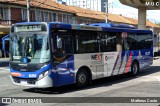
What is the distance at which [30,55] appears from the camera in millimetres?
11695

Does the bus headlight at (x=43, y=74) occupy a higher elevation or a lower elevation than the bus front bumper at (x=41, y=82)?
higher

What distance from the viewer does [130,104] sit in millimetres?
9523

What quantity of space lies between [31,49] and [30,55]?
0.22 metres

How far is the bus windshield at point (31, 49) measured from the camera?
453 inches

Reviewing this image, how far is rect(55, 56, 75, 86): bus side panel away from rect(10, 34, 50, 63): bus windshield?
71cm

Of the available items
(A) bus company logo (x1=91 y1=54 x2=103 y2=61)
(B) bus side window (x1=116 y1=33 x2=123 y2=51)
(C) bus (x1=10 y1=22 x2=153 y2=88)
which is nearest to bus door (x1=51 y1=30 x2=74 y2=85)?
(C) bus (x1=10 y1=22 x2=153 y2=88)

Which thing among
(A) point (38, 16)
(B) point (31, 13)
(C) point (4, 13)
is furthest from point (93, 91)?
(A) point (38, 16)

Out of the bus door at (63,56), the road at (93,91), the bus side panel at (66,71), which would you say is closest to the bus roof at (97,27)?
the bus door at (63,56)

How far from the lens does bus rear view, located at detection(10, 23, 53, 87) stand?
1149cm

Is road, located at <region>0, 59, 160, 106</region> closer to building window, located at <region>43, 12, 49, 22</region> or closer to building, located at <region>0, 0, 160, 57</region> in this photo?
building, located at <region>0, 0, 160, 57</region>

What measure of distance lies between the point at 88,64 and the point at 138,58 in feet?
17.5

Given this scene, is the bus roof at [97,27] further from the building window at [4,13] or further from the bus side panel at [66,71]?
the building window at [4,13]

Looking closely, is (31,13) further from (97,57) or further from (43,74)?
(43,74)

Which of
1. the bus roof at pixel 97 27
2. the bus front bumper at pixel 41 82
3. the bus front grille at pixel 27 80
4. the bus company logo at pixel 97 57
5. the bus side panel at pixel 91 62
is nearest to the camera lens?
the bus front bumper at pixel 41 82
